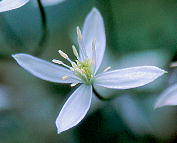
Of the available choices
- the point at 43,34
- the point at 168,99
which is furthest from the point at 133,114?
the point at 43,34

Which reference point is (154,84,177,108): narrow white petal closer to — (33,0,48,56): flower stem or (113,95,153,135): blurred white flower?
(113,95,153,135): blurred white flower

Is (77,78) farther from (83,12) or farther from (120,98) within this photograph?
(83,12)

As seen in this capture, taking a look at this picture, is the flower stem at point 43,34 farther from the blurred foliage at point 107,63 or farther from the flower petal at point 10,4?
the flower petal at point 10,4

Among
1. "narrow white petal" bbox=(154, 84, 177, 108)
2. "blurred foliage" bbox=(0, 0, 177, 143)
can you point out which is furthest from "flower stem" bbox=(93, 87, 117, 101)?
"narrow white petal" bbox=(154, 84, 177, 108)

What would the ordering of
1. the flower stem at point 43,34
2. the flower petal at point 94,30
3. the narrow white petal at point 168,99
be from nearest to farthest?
1. the narrow white petal at point 168,99
2. the flower petal at point 94,30
3. the flower stem at point 43,34

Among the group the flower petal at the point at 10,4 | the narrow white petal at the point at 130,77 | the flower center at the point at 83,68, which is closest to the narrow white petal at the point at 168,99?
the narrow white petal at the point at 130,77

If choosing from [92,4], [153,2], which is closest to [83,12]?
[92,4]
